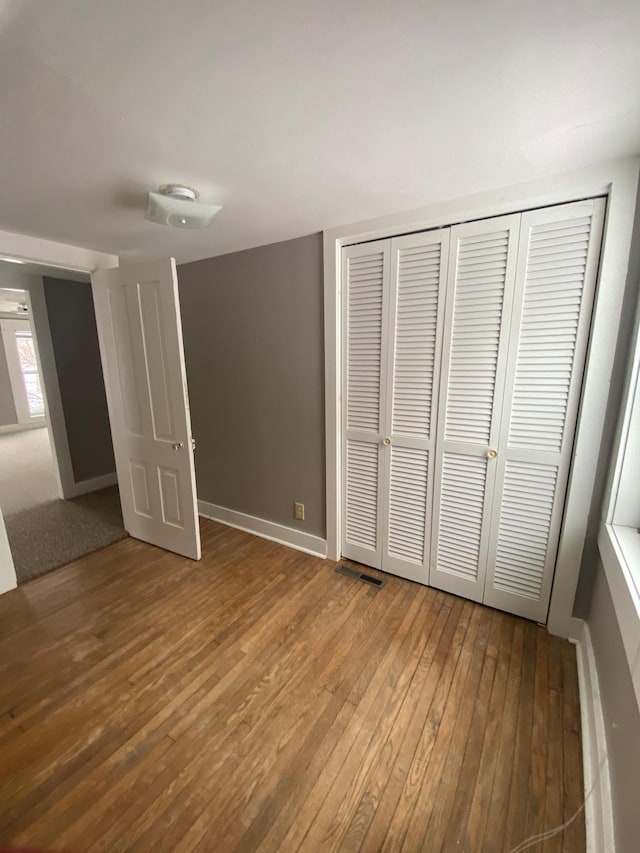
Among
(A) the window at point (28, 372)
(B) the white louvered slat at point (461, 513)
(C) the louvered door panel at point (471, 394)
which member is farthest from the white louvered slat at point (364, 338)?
(A) the window at point (28, 372)

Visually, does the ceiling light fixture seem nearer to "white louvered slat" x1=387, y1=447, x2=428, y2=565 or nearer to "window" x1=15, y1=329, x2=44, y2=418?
"white louvered slat" x1=387, y1=447, x2=428, y2=565

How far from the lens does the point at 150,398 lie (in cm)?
240

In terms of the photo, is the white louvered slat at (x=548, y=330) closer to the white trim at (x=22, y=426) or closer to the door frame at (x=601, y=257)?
the door frame at (x=601, y=257)

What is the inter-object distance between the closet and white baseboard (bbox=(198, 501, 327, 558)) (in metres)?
0.46

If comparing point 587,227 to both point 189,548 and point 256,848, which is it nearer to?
point 256,848

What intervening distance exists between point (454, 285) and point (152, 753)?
7.88 ft

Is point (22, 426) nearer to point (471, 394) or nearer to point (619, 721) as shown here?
point (471, 394)

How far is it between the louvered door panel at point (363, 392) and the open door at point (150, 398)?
41.3 inches

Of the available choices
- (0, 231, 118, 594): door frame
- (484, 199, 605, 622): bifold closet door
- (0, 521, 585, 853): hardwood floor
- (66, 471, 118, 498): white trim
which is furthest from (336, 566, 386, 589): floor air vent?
(66, 471, 118, 498): white trim

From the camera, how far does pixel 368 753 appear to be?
1.27m

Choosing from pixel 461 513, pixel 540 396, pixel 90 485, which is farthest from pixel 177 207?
pixel 90 485

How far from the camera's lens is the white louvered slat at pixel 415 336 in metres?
1.83

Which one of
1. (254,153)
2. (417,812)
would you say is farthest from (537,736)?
(254,153)

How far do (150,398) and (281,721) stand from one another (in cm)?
200
